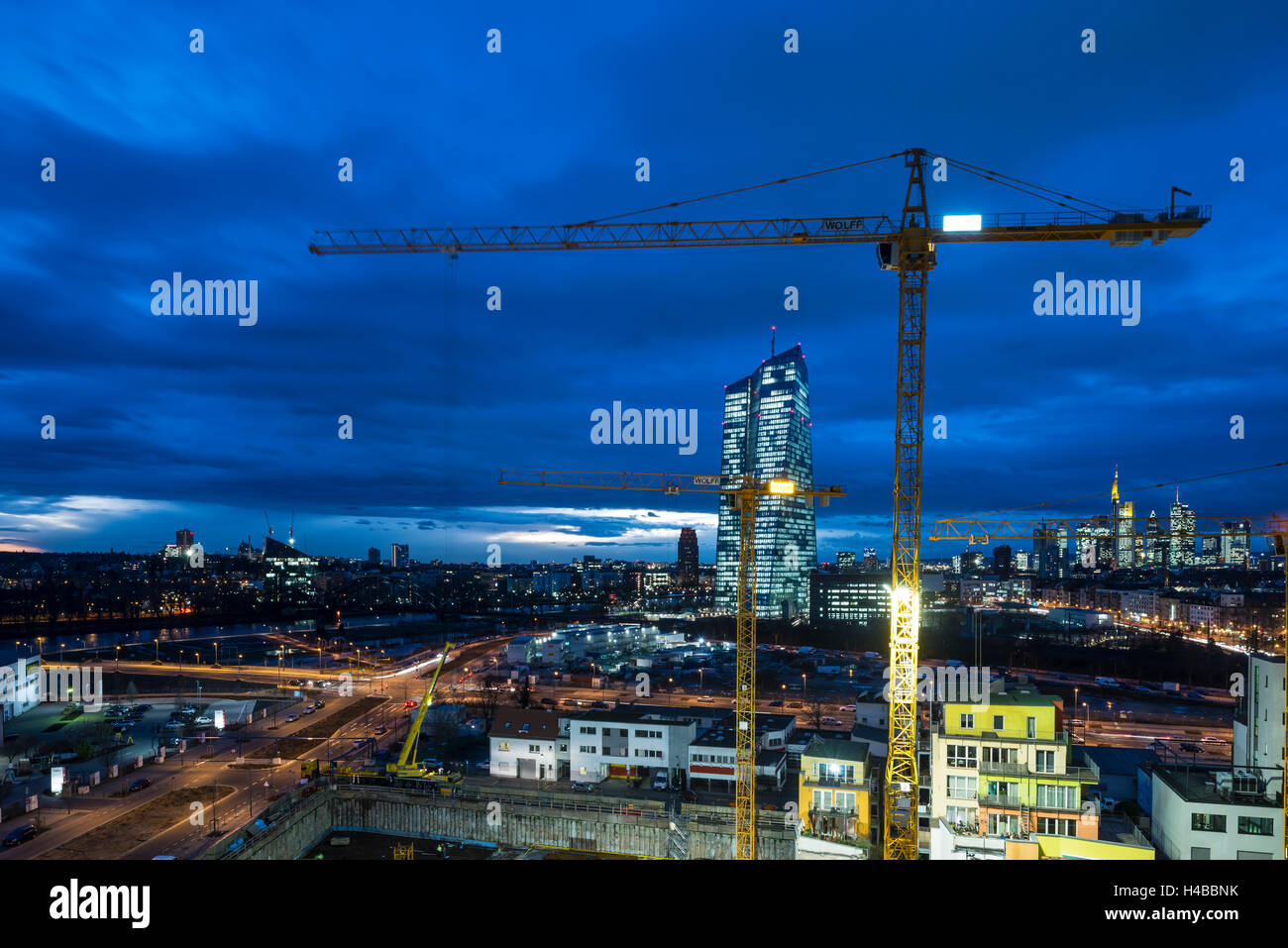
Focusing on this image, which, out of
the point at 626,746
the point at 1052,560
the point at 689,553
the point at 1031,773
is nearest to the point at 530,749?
the point at 626,746

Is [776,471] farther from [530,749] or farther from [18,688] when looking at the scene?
[18,688]

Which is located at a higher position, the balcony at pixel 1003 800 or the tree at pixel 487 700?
the balcony at pixel 1003 800

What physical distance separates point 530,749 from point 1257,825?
15.1m

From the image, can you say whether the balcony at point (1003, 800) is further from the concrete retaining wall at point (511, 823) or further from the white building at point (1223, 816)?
the concrete retaining wall at point (511, 823)

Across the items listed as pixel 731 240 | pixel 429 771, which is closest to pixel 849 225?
pixel 731 240

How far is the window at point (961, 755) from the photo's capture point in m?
12.1

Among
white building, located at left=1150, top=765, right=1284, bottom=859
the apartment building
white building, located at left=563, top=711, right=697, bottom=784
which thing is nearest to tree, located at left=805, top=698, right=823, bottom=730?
white building, located at left=563, top=711, right=697, bottom=784

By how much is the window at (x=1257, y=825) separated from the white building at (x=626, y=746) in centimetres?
1159

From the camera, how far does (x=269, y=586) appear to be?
8750 cm

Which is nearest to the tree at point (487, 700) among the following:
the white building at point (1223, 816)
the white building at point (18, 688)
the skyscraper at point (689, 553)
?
the white building at point (18, 688)

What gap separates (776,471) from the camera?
65312 mm

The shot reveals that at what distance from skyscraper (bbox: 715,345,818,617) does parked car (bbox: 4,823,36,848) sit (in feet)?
171

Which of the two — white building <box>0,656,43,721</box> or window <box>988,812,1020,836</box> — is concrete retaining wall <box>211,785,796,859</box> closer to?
window <box>988,812,1020,836</box>

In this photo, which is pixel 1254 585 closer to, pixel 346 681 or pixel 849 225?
pixel 849 225
